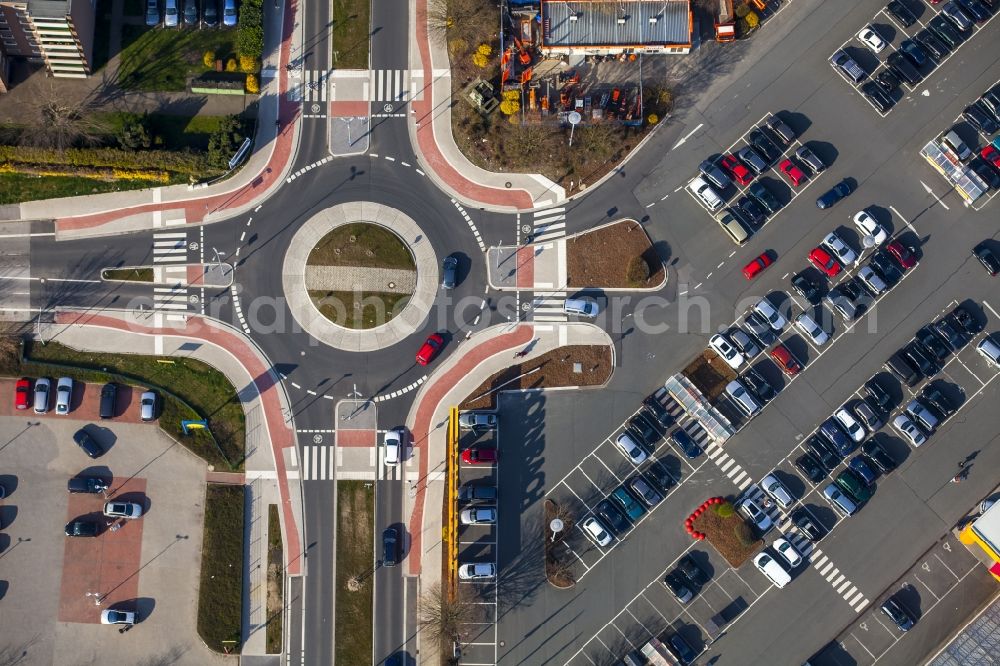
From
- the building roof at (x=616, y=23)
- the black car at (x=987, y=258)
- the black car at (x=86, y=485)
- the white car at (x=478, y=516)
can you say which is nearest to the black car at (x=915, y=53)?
the black car at (x=987, y=258)

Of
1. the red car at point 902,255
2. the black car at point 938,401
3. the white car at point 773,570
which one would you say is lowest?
the white car at point 773,570

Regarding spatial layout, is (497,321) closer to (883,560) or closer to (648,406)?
(648,406)

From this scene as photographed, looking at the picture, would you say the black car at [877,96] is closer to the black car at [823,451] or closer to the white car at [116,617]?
the black car at [823,451]

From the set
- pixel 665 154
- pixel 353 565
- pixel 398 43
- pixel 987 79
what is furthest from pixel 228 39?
pixel 987 79

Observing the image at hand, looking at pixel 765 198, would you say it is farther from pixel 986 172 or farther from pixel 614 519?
pixel 614 519

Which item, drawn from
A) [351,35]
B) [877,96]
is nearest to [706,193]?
[877,96]

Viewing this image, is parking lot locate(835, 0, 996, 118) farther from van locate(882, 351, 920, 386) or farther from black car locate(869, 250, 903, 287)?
van locate(882, 351, 920, 386)

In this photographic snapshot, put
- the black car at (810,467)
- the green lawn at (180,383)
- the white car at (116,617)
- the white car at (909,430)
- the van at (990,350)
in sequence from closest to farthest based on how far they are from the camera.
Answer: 1. the white car at (116,617)
2. the black car at (810,467)
3. the white car at (909,430)
4. the van at (990,350)
5. the green lawn at (180,383)

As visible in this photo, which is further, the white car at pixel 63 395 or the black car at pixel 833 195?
the black car at pixel 833 195
